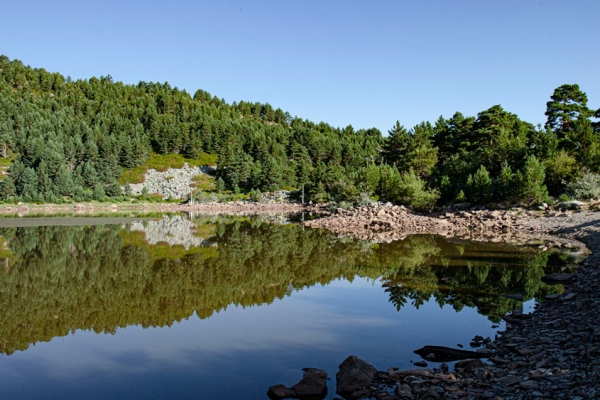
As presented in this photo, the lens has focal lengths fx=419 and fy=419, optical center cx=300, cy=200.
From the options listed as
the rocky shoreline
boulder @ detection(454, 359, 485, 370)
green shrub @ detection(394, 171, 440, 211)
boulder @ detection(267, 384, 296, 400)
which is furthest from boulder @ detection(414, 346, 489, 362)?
green shrub @ detection(394, 171, 440, 211)

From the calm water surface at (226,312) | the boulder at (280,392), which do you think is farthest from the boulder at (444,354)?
the boulder at (280,392)

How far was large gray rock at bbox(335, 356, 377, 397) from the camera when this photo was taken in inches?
284

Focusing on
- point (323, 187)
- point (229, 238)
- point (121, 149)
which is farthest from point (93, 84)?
point (229, 238)

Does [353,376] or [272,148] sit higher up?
[272,148]

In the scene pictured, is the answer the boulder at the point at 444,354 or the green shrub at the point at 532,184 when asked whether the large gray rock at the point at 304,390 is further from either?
the green shrub at the point at 532,184

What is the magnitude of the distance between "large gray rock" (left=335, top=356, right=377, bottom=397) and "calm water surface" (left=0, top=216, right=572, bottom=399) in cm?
25

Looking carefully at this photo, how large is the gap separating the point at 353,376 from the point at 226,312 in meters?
5.71

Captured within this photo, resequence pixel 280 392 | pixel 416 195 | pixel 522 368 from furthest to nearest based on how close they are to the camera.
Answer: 1. pixel 416 195
2. pixel 522 368
3. pixel 280 392

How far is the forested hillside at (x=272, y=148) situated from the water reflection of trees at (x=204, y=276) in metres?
27.4

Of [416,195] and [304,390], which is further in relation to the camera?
[416,195]

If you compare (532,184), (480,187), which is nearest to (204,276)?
(532,184)

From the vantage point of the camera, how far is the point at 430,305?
13.0 meters

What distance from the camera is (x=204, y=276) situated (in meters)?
16.8

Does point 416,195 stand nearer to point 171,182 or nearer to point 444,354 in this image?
point 444,354
